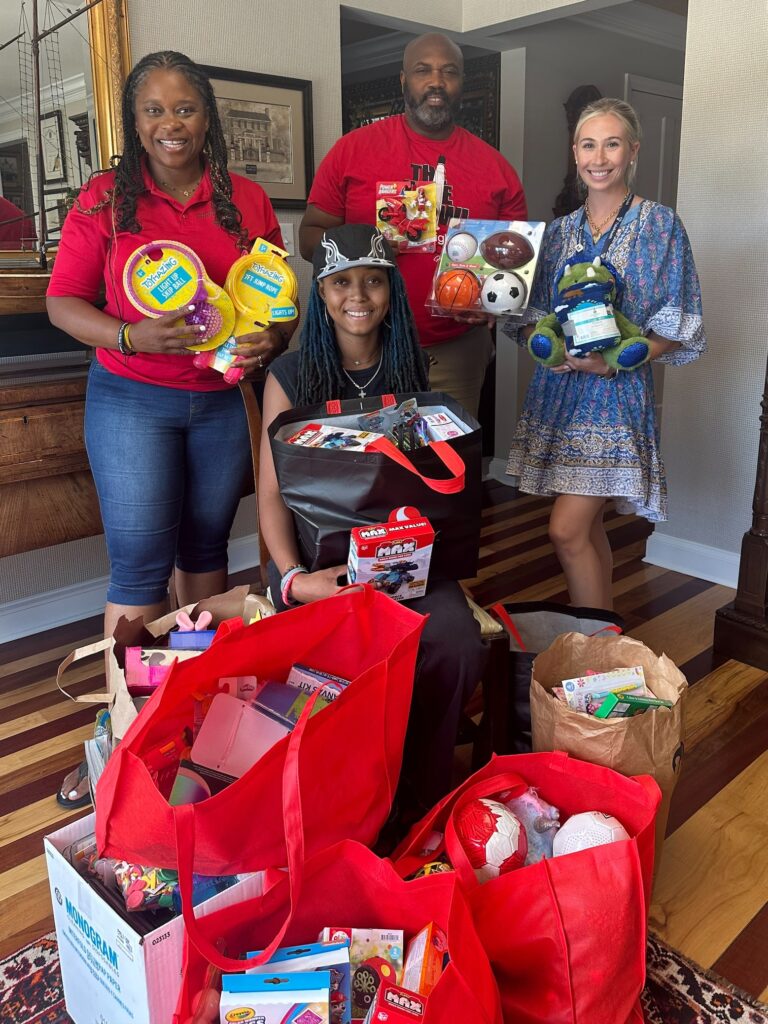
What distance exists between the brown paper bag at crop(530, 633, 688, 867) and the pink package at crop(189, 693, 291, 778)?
0.47 meters

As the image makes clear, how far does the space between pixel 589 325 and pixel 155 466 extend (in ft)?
3.30

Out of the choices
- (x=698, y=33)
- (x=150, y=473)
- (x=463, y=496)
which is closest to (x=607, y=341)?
(x=463, y=496)

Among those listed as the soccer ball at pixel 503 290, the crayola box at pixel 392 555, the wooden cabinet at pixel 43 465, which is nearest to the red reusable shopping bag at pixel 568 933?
the crayola box at pixel 392 555

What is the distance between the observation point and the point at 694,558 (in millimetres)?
3119

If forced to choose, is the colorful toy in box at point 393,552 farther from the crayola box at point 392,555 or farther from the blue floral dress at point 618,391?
the blue floral dress at point 618,391

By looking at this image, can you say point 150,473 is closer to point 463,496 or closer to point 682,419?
point 463,496

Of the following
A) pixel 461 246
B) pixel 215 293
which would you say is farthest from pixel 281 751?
pixel 461 246

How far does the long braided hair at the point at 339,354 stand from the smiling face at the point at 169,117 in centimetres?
38

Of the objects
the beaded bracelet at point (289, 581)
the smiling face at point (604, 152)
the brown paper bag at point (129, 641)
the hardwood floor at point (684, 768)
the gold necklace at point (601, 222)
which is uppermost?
the smiling face at point (604, 152)

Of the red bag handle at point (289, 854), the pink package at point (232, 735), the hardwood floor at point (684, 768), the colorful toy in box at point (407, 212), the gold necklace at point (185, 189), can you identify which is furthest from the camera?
the colorful toy in box at point (407, 212)

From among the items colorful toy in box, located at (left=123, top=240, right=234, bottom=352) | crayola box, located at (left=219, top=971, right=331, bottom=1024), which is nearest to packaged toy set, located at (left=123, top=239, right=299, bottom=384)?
colorful toy in box, located at (left=123, top=240, right=234, bottom=352)

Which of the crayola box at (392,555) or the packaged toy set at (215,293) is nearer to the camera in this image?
the crayola box at (392,555)

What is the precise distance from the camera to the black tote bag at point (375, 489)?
1437mm

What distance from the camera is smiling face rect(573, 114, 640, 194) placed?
191 centimetres
